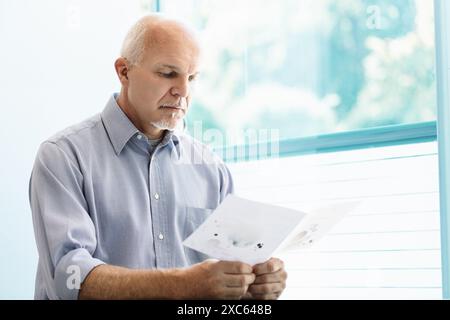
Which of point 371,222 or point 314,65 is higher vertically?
point 314,65

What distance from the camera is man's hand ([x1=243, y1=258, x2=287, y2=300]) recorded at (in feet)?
4.64

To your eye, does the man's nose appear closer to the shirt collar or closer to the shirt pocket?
the shirt collar

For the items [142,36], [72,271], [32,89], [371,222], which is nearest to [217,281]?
[72,271]

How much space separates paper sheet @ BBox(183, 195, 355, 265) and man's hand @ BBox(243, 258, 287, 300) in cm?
13

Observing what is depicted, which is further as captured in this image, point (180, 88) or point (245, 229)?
point (180, 88)

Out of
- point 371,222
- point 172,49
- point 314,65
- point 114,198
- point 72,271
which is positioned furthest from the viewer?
point 314,65

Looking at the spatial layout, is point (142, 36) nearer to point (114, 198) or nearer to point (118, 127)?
point (118, 127)

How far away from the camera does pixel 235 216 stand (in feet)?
4.12

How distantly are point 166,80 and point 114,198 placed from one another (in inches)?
13.3

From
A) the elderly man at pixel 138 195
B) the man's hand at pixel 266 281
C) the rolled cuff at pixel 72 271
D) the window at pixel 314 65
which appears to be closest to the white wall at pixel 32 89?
the window at pixel 314 65

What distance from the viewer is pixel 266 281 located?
56.1 inches
